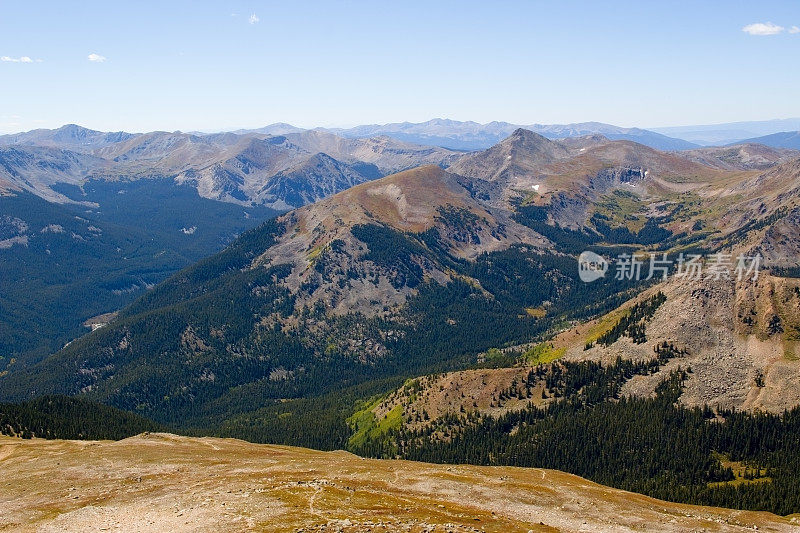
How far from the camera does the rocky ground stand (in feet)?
261

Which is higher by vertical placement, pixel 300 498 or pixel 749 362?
pixel 300 498

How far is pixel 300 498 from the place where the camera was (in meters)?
88.3

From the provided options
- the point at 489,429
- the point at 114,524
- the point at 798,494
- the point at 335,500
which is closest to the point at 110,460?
the point at 114,524

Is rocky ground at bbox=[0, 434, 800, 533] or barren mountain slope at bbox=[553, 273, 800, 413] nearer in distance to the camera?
rocky ground at bbox=[0, 434, 800, 533]

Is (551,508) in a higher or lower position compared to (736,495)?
higher

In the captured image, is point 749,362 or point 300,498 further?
point 749,362

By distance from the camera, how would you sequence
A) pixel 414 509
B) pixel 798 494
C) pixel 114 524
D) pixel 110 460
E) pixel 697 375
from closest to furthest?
pixel 114 524, pixel 414 509, pixel 110 460, pixel 798 494, pixel 697 375

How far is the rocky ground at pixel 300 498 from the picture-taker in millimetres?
79625

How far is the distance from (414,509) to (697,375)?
141 m

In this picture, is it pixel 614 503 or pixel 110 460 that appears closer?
pixel 614 503

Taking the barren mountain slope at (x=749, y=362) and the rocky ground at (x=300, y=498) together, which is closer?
the rocky ground at (x=300, y=498)

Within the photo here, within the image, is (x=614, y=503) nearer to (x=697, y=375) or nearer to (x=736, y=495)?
(x=736, y=495)

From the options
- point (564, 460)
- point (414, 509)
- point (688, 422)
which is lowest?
point (564, 460)

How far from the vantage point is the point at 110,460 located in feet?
393
